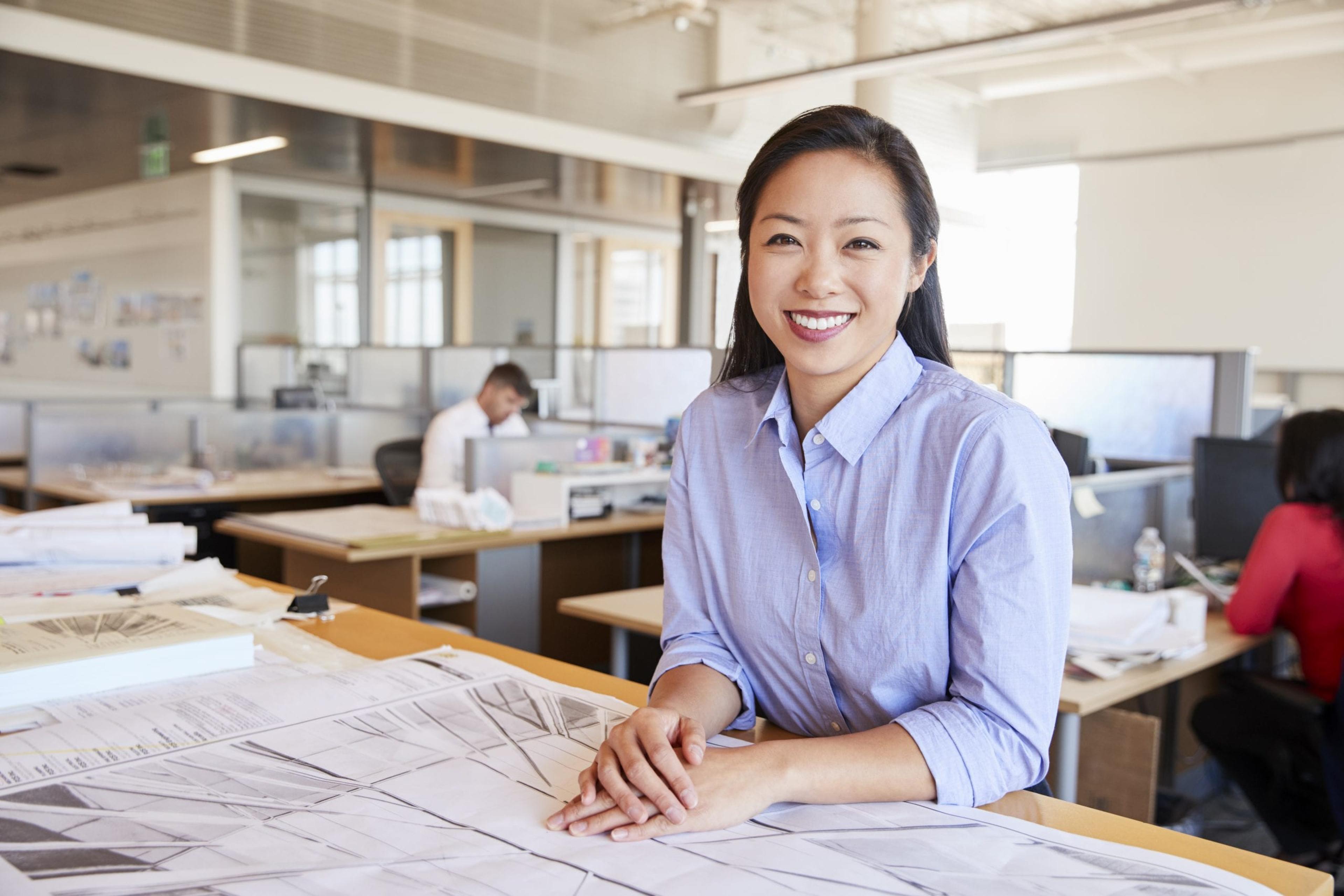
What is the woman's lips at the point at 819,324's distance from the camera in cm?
106

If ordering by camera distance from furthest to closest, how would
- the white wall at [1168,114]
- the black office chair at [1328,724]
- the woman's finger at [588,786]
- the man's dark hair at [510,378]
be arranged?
1. the white wall at [1168,114]
2. the man's dark hair at [510,378]
3. the black office chair at [1328,724]
4. the woman's finger at [588,786]

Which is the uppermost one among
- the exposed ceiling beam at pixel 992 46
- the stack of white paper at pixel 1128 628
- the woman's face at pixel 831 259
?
the exposed ceiling beam at pixel 992 46

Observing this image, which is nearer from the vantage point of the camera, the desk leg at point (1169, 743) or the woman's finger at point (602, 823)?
the woman's finger at point (602, 823)

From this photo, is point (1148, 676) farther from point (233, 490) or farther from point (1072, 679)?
point (233, 490)

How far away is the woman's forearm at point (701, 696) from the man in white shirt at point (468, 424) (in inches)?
125

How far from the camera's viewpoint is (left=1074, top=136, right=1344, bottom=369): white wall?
8.77m

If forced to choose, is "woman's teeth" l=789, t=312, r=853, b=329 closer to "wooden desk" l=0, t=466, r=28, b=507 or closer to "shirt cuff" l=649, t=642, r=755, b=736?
"shirt cuff" l=649, t=642, r=755, b=736

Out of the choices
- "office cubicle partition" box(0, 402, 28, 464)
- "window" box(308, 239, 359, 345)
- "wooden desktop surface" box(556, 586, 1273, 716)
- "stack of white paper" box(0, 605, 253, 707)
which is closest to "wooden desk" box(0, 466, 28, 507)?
"office cubicle partition" box(0, 402, 28, 464)

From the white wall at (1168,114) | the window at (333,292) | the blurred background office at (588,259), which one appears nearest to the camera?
the blurred background office at (588,259)

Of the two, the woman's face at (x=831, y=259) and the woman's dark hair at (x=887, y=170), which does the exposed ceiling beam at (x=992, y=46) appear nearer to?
the woman's dark hair at (x=887, y=170)

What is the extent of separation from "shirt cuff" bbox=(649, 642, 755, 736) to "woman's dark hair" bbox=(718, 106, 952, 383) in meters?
A: 0.38

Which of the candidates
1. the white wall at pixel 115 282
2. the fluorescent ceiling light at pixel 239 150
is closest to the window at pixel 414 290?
the white wall at pixel 115 282

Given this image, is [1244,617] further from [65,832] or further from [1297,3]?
[1297,3]

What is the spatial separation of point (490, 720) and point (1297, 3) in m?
9.66
